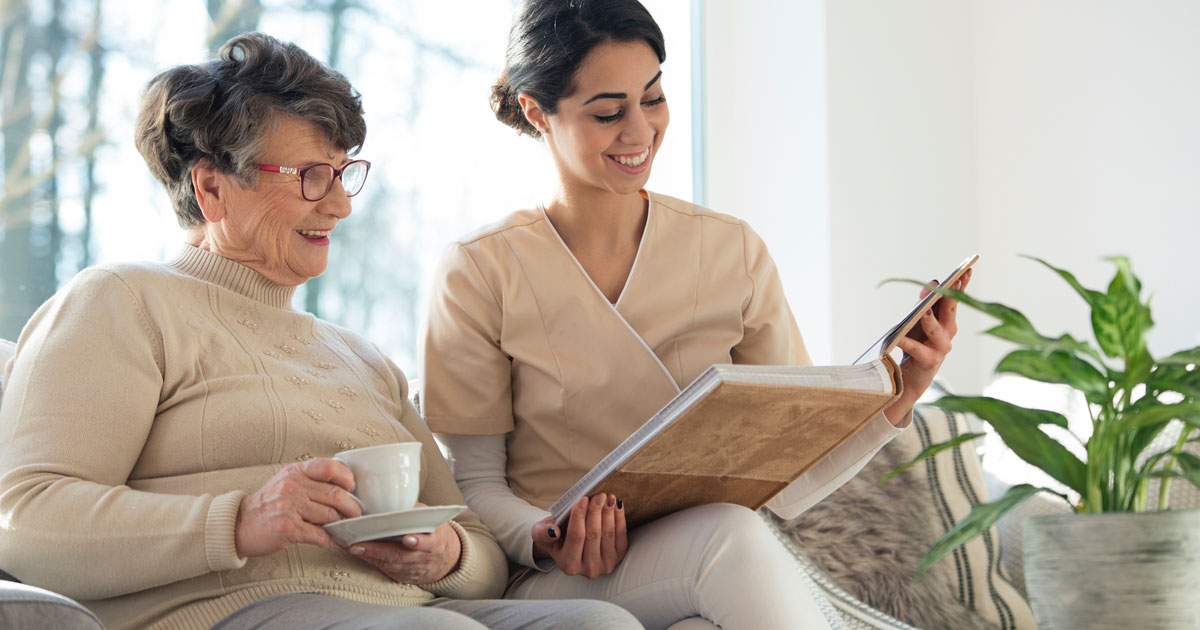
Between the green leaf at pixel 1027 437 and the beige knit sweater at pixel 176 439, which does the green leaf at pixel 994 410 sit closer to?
the green leaf at pixel 1027 437

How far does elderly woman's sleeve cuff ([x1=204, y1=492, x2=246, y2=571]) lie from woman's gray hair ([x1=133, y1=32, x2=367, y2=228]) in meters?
0.50

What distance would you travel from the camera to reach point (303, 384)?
4.63ft

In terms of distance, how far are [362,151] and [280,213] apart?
973mm

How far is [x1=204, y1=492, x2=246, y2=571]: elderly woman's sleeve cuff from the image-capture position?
1.14m

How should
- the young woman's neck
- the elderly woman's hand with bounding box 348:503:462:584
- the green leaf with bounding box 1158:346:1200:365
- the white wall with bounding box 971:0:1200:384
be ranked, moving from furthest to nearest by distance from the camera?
1. the white wall with bounding box 971:0:1200:384
2. the young woman's neck
3. the elderly woman's hand with bounding box 348:503:462:584
4. the green leaf with bounding box 1158:346:1200:365

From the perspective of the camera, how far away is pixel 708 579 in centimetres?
125

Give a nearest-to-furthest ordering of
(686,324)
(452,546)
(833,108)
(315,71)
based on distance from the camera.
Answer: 1. (452,546)
2. (315,71)
3. (686,324)
4. (833,108)

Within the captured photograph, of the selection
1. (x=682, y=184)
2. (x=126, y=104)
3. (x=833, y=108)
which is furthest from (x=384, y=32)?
(x=833, y=108)

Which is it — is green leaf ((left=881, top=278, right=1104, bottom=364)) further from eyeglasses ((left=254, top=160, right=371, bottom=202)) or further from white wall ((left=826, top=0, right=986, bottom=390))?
white wall ((left=826, top=0, right=986, bottom=390))

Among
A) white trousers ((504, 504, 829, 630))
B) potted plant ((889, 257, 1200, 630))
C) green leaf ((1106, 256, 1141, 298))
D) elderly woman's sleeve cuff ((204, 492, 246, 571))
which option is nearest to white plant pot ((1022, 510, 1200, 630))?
potted plant ((889, 257, 1200, 630))

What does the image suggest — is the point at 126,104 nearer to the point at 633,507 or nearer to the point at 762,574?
the point at 633,507

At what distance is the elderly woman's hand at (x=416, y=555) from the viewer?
4.10 ft

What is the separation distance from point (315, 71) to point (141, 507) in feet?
2.14

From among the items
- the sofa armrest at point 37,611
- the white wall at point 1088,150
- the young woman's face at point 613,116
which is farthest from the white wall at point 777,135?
the sofa armrest at point 37,611
